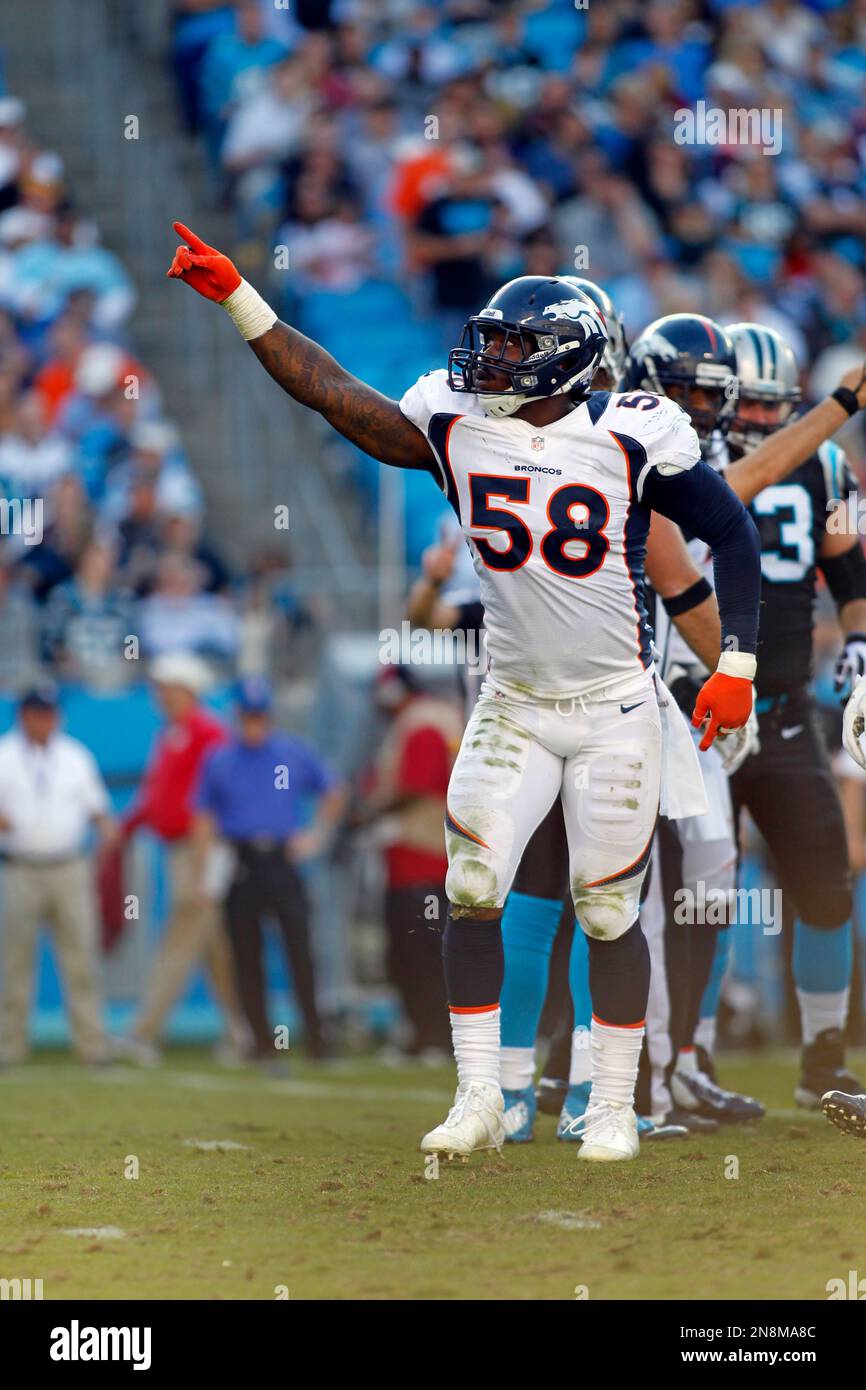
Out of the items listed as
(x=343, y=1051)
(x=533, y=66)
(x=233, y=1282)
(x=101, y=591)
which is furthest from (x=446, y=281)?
(x=233, y=1282)

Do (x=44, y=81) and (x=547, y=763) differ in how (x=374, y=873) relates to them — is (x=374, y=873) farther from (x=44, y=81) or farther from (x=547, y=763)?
(x=44, y=81)

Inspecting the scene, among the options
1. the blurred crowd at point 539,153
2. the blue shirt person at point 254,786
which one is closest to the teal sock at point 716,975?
the blue shirt person at point 254,786

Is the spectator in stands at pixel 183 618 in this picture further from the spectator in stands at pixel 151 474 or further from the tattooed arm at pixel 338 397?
the tattooed arm at pixel 338 397

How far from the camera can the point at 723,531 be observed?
533 centimetres

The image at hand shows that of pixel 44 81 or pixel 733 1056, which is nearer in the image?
pixel 733 1056

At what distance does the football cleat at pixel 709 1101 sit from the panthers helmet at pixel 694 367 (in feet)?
6.30

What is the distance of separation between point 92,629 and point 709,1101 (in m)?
6.22

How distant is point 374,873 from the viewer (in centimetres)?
1194

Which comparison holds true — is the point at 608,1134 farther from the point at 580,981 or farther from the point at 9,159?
the point at 9,159

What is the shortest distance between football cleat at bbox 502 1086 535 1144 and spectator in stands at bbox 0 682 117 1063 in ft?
18.4

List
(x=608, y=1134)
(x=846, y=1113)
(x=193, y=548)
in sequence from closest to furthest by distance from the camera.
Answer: (x=608, y=1134), (x=846, y=1113), (x=193, y=548)

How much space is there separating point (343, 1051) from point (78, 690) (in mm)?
2523

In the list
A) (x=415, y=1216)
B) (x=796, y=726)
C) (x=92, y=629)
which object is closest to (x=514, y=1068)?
(x=415, y=1216)

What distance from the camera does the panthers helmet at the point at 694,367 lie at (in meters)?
6.34
